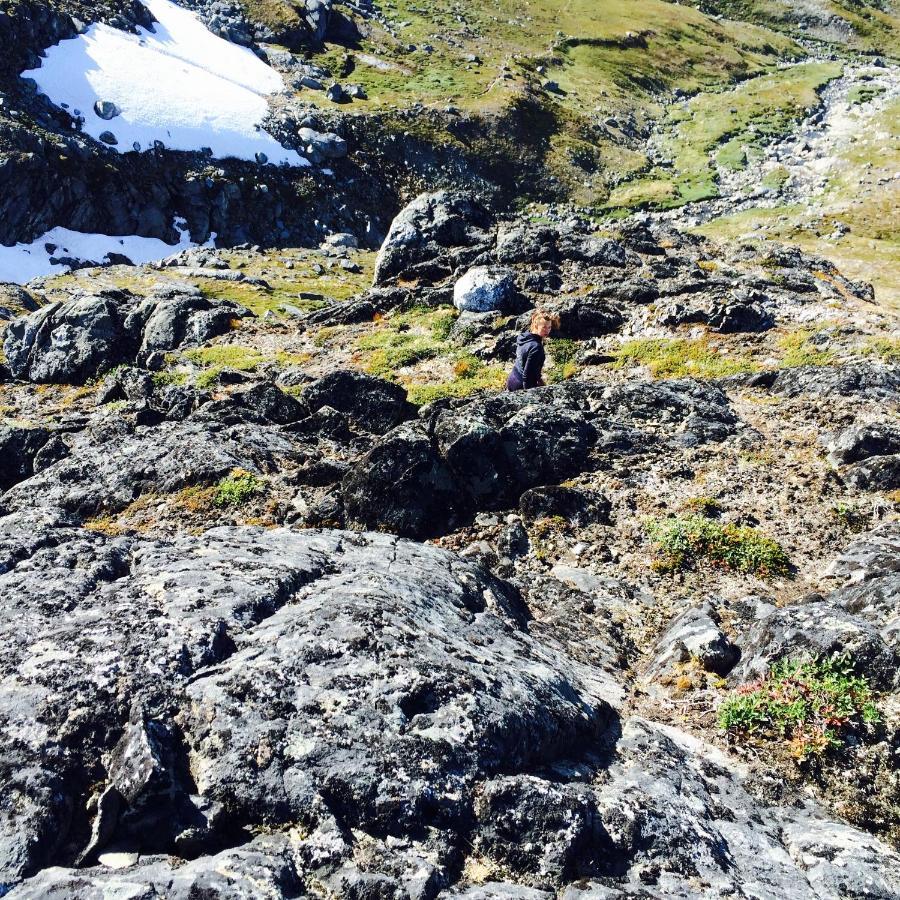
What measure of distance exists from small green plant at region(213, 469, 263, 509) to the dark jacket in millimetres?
8462

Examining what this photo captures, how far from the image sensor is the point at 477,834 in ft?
19.8

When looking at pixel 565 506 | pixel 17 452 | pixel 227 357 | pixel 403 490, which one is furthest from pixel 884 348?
pixel 17 452

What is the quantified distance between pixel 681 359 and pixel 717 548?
12977 mm

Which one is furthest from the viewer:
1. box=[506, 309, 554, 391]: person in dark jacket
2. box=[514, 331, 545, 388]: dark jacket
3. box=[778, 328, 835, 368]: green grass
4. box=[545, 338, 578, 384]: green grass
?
box=[545, 338, 578, 384]: green grass

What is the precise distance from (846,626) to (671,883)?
15.2ft

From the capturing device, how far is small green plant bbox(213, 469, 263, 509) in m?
13.8

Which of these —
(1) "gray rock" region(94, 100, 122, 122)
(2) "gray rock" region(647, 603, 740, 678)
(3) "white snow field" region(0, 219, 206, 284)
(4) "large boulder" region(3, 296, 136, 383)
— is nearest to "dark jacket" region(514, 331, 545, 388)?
(2) "gray rock" region(647, 603, 740, 678)

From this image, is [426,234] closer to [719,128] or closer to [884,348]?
[884,348]

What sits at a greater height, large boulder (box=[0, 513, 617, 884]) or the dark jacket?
the dark jacket

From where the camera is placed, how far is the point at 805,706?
8133mm

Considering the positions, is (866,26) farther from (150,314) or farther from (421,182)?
(150,314)

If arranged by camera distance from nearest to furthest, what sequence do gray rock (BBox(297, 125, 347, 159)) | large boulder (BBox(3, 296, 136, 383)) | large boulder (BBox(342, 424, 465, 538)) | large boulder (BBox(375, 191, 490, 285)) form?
1. large boulder (BBox(342, 424, 465, 538))
2. large boulder (BBox(3, 296, 136, 383))
3. large boulder (BBox(375, 191, 490, 285))
4. gray rock (BBox(297, 125, 347, 159))

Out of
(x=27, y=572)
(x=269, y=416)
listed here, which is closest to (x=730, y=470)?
(x=269, y=416)

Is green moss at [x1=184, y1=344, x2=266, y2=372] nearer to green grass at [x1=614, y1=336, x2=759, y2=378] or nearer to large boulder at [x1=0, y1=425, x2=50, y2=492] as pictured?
large boulder at [x1=0, y1=425, x2=50, y2=492]
